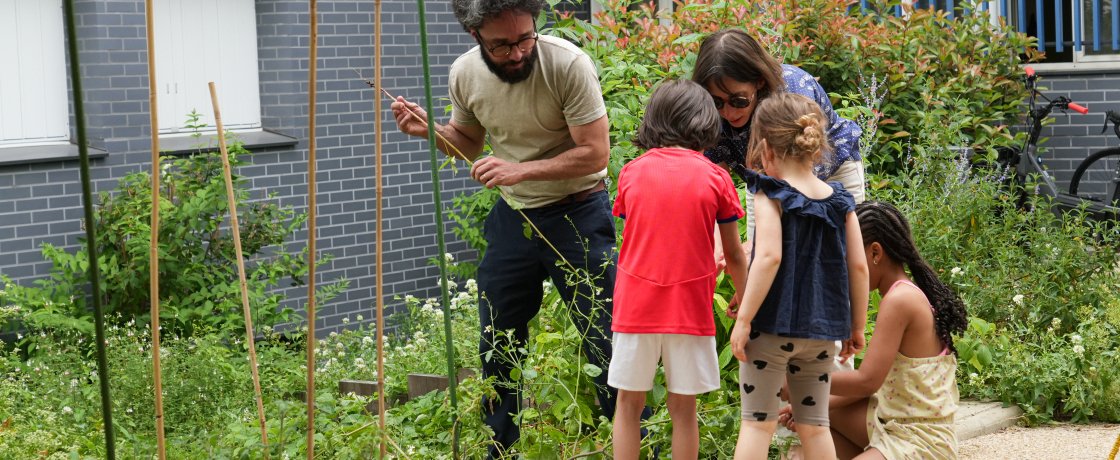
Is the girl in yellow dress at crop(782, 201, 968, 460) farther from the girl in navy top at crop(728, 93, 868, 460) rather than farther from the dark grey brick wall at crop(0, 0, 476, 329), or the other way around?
the dark grey brick wall at crop(0, 0, 476, 329)

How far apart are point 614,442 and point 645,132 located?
0.84 meters

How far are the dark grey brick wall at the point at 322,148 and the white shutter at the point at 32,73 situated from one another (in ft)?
0.46

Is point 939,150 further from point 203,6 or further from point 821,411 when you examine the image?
point 203,6

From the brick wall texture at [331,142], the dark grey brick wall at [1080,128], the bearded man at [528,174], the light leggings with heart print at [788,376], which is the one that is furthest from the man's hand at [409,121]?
the dark grey brick wall at [1080,128]

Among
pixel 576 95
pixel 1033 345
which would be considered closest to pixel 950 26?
pixel 1033 345

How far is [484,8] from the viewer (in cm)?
328

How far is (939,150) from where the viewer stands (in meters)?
6.46

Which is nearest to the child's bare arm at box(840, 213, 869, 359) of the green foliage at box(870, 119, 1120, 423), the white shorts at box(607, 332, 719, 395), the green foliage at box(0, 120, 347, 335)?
the white shorts at box(607, 332, 719, 395)

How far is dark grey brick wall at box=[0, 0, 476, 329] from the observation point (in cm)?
641

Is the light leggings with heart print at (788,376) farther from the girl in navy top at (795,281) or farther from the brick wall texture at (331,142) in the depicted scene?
the brick wall texture at (331,142)

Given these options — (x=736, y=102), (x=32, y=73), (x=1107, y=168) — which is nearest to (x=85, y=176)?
(x=736, y=102)

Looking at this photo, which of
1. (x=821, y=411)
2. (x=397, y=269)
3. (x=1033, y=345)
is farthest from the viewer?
(x=397, y=269)

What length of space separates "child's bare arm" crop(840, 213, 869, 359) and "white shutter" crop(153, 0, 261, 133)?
4732 millimetres

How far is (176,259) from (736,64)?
381 centimetres
